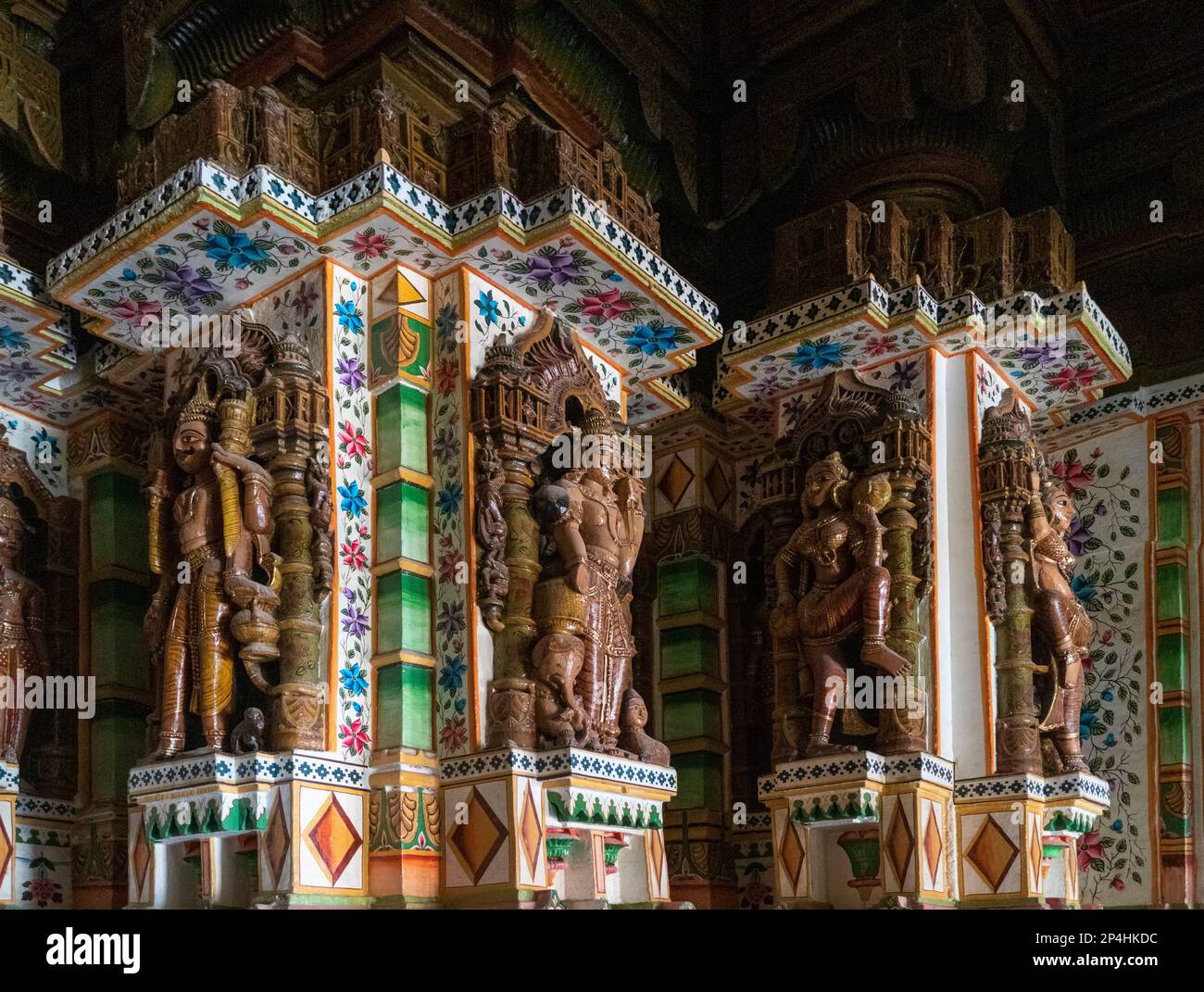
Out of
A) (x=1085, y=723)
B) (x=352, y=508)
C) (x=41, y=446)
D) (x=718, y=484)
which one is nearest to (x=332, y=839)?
(x=352, y=508)

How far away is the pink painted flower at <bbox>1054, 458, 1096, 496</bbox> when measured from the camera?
9.93 meters

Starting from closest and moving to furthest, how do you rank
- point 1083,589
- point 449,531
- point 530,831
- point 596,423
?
1. point 530,831
2. point 449,531
3. point 596,423
4. point 1083,589

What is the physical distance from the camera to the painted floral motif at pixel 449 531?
6.70 metres

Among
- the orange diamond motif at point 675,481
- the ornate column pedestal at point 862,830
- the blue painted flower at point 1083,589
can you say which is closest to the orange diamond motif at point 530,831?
the ornate column pedestal at point 862,830

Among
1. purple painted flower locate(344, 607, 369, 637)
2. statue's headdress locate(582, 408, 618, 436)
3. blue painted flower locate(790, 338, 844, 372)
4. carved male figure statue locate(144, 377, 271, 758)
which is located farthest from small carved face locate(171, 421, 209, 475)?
blue painted flower locate(790, 338, 844, 372)

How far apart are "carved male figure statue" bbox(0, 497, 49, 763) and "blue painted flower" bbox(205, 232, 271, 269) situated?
1919mm

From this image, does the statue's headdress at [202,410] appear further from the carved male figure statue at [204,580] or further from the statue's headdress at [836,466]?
the statue's headdress at [836,466]

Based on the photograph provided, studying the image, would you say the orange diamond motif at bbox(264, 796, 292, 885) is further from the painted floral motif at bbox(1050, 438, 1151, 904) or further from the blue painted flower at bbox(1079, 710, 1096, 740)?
the blue painted flower at bbox(1079, 710, 1096, 740)

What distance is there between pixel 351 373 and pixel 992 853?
4087 millimetres

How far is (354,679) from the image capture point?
6.57 m

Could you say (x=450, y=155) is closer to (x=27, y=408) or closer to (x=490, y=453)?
(x=490, y=453)

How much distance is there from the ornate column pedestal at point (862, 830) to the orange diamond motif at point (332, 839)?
2525 millimetres

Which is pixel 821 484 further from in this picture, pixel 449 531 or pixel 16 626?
pixel 16 626

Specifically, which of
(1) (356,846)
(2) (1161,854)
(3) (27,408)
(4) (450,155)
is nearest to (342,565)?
(1) (356,846)
